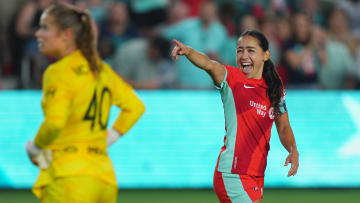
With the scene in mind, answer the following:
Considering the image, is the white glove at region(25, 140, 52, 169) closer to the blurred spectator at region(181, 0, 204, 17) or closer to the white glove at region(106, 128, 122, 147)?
the white glove at region(106, 128, 122, 147)

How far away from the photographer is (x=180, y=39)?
1150cm

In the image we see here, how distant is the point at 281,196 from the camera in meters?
9.95

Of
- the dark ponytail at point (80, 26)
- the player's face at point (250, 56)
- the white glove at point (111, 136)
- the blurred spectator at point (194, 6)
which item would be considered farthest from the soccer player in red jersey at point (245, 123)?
the blurred spectator at point (194, 6)

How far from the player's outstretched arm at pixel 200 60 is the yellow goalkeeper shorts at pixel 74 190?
109 cm

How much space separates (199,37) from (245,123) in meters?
6.34

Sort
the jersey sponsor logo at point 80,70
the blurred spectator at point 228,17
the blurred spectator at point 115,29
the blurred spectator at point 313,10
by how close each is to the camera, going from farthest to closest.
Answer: the blurred spectator at point 313,10 < the blurred spectator at point 228,17 < the blurred spectator at point 115,29 < the jersey sponsor logo at point 80,70

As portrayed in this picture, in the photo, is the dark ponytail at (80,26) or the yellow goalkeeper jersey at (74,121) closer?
the yellow goalkeeper jersey at (74,121)

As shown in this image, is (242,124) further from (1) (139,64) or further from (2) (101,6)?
(2) (101,6)

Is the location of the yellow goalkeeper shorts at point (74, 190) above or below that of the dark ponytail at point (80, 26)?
below

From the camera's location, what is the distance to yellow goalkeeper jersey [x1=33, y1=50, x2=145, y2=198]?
4098mm

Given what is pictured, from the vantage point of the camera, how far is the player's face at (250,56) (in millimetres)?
5344

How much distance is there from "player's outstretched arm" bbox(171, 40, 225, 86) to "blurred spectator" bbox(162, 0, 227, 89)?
6107 millimetres

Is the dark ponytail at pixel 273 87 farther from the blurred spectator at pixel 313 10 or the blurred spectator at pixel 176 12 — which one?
the blurred spectator at pixel 313 10

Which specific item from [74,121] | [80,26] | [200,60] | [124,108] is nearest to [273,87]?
[200,60]
